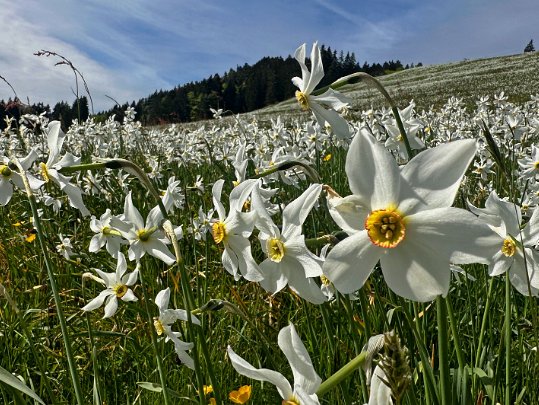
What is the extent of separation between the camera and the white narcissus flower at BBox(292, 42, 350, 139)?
5.07 feet

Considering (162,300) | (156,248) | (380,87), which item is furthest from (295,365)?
(156,248)

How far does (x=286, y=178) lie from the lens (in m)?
3.46

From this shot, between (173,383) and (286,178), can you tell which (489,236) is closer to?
(173,383)

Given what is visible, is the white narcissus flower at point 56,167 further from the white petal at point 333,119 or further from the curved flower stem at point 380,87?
the curved flower stem at point 380,87

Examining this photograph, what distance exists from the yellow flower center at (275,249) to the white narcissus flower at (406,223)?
0.38 metres

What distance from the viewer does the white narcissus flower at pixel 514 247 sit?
1.47 meters

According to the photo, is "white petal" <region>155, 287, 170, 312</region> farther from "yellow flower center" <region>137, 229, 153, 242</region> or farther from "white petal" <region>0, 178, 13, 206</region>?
"white petal" <region>0, 178, 13, 206</region>

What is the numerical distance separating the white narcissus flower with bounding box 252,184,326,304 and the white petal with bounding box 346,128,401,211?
1.07 feet

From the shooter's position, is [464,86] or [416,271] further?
[464,86]

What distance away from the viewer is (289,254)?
4.49ft

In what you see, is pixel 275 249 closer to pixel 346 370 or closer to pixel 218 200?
pixel 218 200

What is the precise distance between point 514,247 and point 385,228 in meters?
0.72

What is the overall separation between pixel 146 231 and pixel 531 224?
1395mm

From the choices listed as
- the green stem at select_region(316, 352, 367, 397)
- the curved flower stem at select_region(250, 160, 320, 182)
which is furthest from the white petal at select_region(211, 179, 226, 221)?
the green stem at select_region(316, 352, 367, 397)
